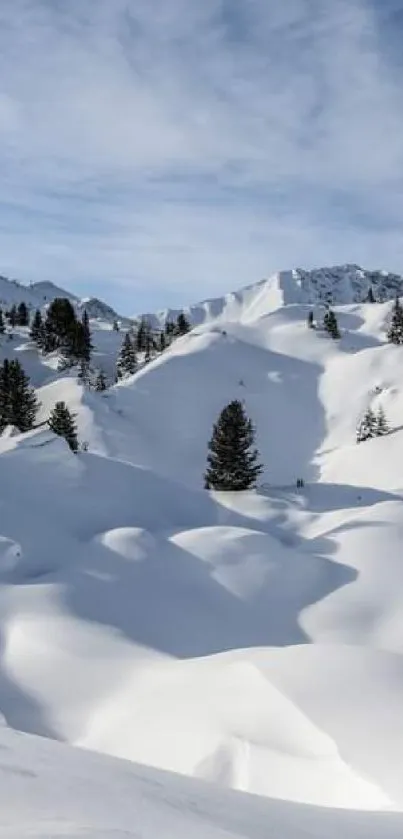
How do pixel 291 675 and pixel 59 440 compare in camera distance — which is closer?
pixel 291 675

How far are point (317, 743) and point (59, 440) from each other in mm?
20412

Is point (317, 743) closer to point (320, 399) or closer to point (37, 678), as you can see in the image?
point (37, 678)

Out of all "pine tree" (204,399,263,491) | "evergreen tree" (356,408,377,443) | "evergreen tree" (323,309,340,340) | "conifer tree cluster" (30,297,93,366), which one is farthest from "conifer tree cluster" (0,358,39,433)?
"evergreen tree" (323,309,340,340)

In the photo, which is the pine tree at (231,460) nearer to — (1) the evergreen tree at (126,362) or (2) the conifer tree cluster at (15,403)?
(2) the conifer tree cluster at (15,403)

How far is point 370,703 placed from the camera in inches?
412

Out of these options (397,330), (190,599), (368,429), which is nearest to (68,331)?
(368,429)

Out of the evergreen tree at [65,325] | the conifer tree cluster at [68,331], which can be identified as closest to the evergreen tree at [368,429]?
the conifer tree cluster at [68,331]

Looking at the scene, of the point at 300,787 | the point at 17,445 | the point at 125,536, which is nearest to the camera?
the point at 300,787

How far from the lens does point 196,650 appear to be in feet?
50.8

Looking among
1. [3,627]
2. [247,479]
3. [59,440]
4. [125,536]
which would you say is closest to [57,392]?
[247,479]

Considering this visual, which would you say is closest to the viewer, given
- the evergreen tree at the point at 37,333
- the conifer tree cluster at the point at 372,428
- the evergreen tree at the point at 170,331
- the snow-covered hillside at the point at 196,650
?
the snow-covered hillside at the point at 196,650

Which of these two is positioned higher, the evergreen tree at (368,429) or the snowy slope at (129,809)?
the snowy slope at (129,809)

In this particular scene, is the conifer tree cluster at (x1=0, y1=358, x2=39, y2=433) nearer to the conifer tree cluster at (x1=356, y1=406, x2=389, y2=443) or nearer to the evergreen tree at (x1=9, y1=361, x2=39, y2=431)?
the evergreen tree at (x1=9, y1=361, x2=39, y2=431)

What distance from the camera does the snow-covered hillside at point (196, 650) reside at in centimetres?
633
